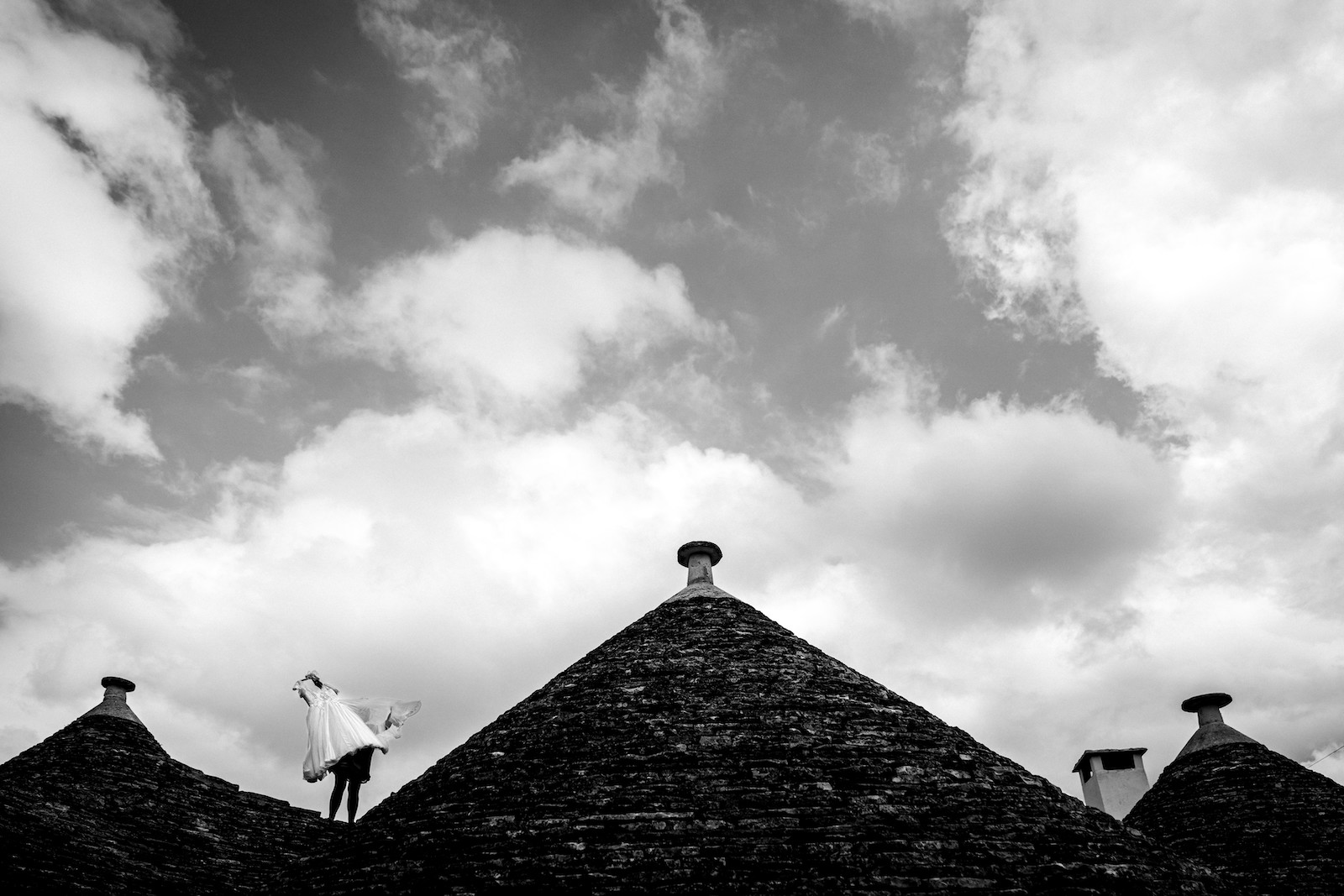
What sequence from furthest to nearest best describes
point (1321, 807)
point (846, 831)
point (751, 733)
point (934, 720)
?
point (1321, 807) < point (934, 720) < point (751, 733) < point (846, 831)

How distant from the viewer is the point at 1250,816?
10430mm

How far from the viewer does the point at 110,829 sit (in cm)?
855

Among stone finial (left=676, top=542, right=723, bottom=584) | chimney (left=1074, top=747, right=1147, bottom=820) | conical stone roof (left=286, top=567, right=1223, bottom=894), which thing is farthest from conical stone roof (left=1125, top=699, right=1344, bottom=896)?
stone finial (left=676, top=542, right=723, bottom=584)

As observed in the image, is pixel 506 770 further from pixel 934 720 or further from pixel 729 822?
pixel 934 720

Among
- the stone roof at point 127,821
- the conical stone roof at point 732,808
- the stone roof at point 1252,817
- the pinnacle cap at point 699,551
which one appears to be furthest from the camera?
the pinnacle cap at point 699,551

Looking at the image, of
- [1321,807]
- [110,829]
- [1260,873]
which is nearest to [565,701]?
[110,829]

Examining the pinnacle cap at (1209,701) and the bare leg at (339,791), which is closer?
the bare leg at (339,791)

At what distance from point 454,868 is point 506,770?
4.08 feet

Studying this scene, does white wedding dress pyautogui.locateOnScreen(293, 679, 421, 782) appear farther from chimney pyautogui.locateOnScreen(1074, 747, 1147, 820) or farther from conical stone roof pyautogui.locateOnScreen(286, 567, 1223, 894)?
chimney pyautogui.locateOnScreen(1074, 747, 1147, 820)

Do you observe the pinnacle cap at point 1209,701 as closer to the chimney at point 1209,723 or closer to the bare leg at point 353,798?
the chimney at point 1209,723

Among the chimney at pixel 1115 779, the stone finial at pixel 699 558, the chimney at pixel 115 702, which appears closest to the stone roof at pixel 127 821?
the chimney at pixel 115 702

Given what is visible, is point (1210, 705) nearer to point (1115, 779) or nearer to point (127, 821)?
point (1115, 779)

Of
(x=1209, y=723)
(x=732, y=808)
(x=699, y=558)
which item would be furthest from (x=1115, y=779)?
(x=732, y=808)

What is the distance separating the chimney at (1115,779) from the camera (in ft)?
43.9
